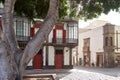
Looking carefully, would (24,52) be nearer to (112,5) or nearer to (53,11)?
(53,11)

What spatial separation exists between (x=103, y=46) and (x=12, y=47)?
36.6 meters

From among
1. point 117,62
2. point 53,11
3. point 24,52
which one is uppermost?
point 53,11

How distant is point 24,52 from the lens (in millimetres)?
9109

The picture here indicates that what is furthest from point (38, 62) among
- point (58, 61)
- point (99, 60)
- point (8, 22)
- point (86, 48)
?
point (8, 22)

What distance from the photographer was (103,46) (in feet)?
148

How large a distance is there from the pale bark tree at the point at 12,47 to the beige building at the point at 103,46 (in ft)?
115

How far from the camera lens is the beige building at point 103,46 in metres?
43.9

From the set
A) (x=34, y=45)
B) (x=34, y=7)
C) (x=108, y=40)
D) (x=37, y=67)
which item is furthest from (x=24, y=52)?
(x=108, y=40)

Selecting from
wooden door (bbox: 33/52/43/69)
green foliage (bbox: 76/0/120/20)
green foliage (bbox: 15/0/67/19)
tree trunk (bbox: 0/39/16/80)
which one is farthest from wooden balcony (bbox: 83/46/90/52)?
tree trunk (bbox: 0/39/16/80)

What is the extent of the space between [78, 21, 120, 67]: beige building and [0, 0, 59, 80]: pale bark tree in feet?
115

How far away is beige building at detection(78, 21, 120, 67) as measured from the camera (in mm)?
43938

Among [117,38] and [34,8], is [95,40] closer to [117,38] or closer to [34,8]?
[117,38]

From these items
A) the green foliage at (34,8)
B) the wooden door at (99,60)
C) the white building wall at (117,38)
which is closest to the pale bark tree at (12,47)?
the green foliage at (34,8)

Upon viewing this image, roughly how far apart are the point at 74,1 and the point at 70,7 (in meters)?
0.51
